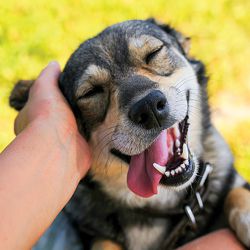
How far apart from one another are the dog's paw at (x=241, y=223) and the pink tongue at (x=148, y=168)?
420mm

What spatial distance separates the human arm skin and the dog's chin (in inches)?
13.4

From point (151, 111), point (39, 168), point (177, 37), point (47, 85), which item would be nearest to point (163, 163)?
point (151, 111)

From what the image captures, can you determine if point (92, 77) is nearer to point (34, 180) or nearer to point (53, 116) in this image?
point (53, 116)

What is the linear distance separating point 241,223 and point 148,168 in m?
0.51

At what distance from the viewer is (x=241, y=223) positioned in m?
2.65

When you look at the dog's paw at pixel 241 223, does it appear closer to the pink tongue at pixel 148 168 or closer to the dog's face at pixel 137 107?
the dog's face at pixel 137 107

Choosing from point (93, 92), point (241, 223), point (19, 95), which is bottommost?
point (241, 223)

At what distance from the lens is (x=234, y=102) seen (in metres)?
4.59

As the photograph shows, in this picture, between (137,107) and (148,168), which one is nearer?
(137,107)

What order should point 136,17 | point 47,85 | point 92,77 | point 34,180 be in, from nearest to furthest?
point 34,180
point 92,77
point 47,85
point 136,17

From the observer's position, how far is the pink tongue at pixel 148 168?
2609 mm

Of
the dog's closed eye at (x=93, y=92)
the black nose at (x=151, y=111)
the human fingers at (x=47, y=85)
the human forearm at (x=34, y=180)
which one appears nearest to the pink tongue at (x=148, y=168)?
the black nose at (x=151, y=111)

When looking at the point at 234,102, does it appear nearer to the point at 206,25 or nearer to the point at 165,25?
the point at 206,25

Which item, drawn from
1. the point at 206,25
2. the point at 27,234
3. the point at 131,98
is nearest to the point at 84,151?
the point at 131,98
